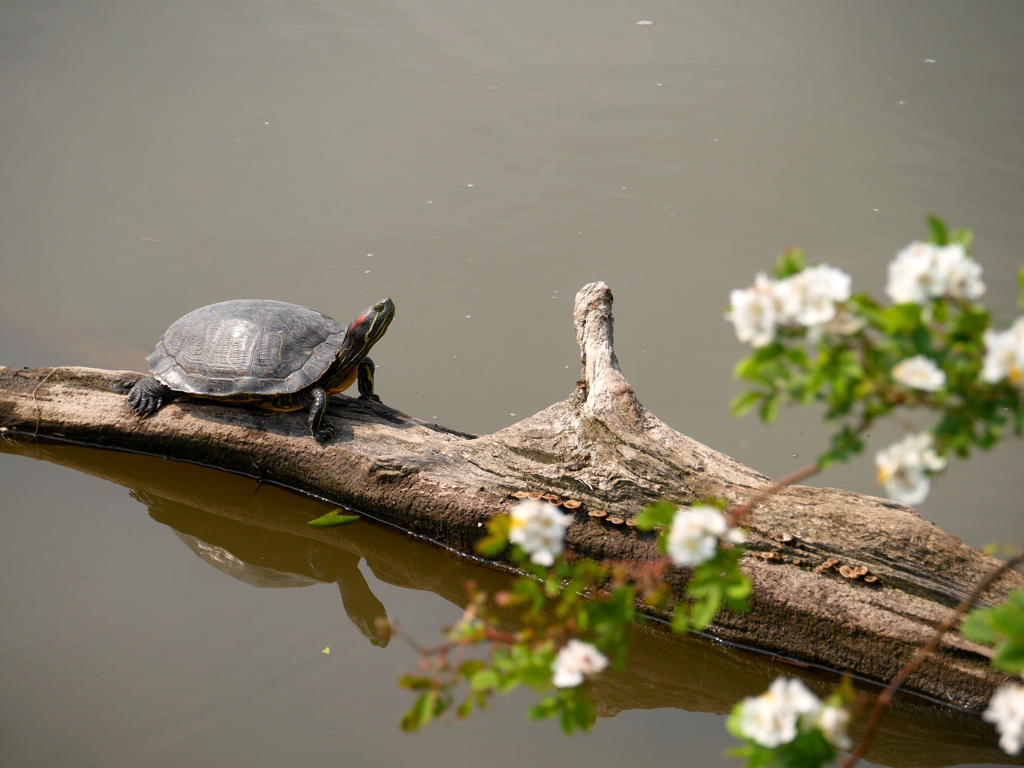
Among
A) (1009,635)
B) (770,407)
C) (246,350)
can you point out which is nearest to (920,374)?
(770,407)

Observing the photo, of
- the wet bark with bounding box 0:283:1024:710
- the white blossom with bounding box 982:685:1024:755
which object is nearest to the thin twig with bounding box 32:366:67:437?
the wet bark with bounding box 0:283:1024:710

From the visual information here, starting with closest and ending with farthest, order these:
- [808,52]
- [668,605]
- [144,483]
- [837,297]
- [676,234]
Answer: [837,297] < [668,605] < [144,483] < [676,234] < [808,52]

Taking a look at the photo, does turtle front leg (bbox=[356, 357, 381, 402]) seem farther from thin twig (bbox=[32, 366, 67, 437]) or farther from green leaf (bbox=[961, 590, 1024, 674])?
green leaf (bbox=[961, 590, 1024, 674])

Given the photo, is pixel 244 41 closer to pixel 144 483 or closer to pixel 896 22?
pixel 144 483

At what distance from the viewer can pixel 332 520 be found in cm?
374

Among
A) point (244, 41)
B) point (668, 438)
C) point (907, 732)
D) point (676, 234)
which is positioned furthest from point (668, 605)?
point (244, 41)

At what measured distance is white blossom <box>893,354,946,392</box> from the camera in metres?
1.07

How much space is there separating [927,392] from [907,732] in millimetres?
2306

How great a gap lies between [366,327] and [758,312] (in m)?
3.05

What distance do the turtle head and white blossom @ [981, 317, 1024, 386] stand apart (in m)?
3.24

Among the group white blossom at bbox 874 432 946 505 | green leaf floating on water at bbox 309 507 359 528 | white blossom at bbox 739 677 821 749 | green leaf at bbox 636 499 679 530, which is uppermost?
white blossom at bbox 874 432 946 505

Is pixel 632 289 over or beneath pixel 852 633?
over

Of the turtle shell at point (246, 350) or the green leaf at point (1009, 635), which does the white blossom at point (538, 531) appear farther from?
the turtle shell at point (246, 350)

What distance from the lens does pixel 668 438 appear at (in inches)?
133
